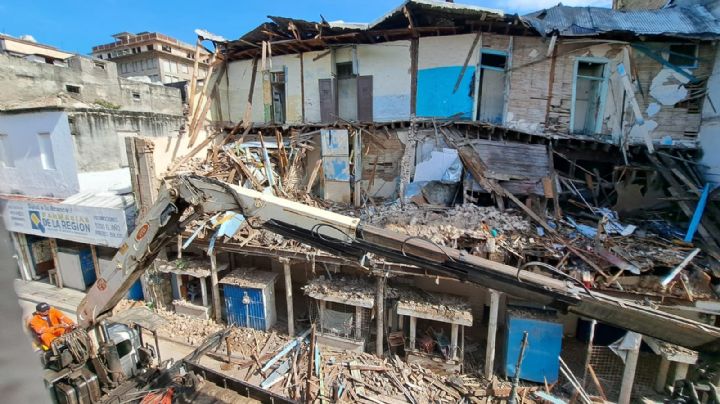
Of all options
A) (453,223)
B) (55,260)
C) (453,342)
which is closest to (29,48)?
(55,260)

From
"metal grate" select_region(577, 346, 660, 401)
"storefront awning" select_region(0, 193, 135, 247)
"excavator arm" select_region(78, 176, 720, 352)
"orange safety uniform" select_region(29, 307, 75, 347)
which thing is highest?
"excavator arm" select_region(78, 176, 720, 352)

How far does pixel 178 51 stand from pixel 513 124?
5033cm

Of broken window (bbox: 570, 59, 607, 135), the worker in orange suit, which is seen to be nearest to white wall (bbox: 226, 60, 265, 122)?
the worker in orange suit

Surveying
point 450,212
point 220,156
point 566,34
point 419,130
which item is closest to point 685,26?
point 566,34

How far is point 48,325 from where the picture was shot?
723 cm

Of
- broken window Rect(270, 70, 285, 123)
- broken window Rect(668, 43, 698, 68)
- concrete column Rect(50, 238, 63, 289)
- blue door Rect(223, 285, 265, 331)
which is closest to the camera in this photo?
broken window Rect(668, 43, 698, 68)

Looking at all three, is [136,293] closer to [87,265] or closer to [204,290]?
[87,265]

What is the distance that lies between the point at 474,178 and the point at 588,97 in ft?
21.5

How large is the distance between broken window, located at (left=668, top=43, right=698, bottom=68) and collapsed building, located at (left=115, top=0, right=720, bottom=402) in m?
0.05

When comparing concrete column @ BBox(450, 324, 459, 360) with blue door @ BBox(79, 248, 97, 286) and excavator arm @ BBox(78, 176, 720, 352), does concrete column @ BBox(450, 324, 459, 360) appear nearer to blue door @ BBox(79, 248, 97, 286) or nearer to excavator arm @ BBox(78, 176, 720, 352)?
excavator arm @ BBox(78, 176, 720, 352)

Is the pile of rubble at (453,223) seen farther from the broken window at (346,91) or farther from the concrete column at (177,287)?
the concrete column at (177,287)

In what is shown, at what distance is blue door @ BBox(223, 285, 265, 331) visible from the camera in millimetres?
11758

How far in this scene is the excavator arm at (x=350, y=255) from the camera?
135 inches

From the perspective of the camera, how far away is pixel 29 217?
14.2m
